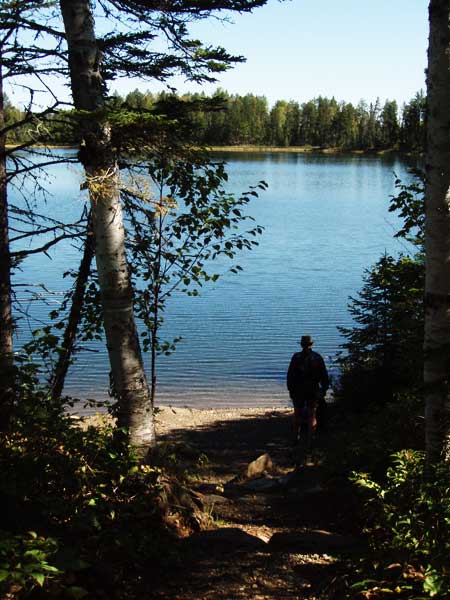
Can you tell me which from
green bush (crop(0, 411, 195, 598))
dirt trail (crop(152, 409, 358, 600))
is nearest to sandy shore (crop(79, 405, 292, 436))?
dirt trail (crop(152, 409, 358, 600))

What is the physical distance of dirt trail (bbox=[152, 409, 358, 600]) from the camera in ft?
14.2

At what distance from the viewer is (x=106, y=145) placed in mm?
5879

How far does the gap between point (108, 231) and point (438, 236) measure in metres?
2.87

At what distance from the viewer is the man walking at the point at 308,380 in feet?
30.3

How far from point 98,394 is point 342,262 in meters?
16.5

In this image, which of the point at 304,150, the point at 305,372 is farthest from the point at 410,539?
the point at 304,150

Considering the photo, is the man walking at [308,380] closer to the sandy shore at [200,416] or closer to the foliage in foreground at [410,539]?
the sandy shore at [200,416]

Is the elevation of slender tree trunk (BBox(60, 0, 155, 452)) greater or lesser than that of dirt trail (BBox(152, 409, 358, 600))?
greater

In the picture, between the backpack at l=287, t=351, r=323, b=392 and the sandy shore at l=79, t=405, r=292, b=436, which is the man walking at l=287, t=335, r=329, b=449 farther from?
the sandy shore at l=79, t=405, r=292, b=436

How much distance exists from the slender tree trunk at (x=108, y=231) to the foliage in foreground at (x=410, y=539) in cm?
232

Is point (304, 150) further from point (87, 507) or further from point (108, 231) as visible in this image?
point (87, 507)

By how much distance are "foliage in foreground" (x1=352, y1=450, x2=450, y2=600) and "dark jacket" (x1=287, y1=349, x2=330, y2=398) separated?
432cm

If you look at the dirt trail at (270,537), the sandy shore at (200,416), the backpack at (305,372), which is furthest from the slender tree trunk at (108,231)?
the sandy shore at (200,416)

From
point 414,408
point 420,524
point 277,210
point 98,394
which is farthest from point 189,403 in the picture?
point 277,210
